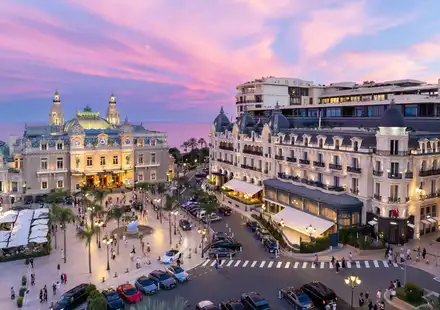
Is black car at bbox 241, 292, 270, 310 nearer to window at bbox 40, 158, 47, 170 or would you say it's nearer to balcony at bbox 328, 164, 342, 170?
balcony at bbox 328, 164, 342, 170

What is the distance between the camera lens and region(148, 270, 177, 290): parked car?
35.1 metres

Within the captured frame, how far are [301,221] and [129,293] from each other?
1038 inches

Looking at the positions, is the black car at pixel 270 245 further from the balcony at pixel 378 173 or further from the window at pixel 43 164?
the window at pixel 43 164

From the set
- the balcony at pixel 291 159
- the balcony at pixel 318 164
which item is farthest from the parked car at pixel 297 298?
the balcony at pixel 291 159

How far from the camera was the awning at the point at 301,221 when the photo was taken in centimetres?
4849

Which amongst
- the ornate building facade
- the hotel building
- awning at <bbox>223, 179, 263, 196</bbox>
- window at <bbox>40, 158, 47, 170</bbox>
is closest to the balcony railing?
the hotel building

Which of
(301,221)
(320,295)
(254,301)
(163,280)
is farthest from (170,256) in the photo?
(301,221)

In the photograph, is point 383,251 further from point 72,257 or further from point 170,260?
point 72,257

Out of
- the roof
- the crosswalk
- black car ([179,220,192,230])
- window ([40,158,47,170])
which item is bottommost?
the crosswalk

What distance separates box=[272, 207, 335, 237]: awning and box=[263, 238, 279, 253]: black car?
4.77m

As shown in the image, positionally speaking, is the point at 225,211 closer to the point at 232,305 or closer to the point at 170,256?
the point at 170,256

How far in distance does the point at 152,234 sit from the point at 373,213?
95.3 ft

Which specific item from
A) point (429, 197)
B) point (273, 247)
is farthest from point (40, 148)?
point (429, 197)

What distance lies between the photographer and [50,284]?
37000 millimetres
